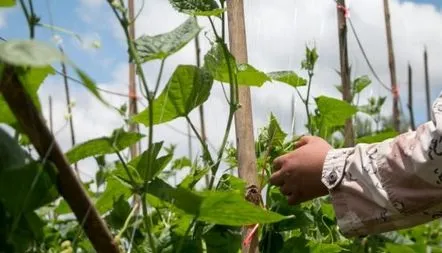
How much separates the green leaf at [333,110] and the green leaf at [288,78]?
0.07 metres

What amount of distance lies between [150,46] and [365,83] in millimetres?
962

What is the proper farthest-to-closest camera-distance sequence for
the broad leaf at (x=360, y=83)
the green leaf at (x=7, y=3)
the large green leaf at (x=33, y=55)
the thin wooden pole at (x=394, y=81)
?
the thin wooden pole at (x=394, y=81)
the broad leaf at (x=360, y=83)
the green leaf at (x=7, y=3)
the large green leaf at (x=33, y=55)

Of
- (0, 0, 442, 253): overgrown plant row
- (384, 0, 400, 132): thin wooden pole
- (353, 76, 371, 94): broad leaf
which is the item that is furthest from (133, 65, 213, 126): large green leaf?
(384, 0, 400, 132): thin wooden pole

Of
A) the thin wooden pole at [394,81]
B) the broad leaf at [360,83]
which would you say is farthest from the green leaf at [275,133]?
the thin wooden pole at [394,81]

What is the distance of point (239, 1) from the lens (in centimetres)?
77

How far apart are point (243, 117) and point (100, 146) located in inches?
11.2

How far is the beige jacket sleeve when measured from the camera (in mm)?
745

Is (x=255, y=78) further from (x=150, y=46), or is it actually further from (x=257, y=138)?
(x=150, y=46)

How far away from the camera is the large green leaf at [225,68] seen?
24.8 inches

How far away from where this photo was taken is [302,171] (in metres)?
0.78

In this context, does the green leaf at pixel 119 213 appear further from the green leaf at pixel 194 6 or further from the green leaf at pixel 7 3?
the green leaf at pixel 7 3

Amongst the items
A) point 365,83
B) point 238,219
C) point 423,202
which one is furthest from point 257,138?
point 365,83

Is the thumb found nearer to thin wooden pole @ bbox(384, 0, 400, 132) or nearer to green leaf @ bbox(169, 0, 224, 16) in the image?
green leaf @ bbox(169, 0, 224, 16)

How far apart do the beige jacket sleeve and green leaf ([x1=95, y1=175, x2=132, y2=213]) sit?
0.24m
